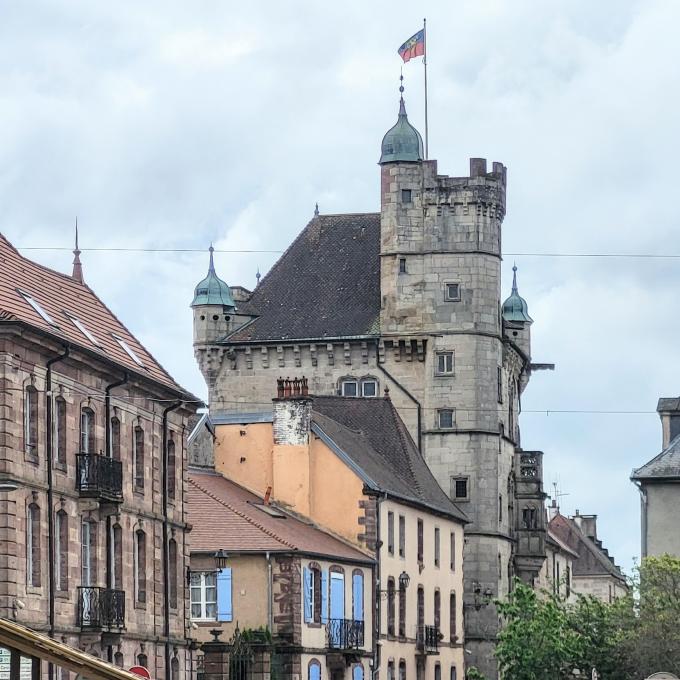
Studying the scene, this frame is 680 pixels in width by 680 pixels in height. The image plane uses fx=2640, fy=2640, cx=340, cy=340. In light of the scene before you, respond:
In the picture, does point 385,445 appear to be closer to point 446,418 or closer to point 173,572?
point 446,418

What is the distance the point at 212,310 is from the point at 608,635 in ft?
126

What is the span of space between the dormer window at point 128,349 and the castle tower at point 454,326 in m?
42.8

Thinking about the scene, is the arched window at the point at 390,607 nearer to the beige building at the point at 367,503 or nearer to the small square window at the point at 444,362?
the beige building at the point at 367,503

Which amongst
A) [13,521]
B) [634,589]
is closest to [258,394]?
[634,589]

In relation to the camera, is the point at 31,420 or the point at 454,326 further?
the point at 454,326

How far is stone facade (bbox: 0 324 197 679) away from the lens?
62.8 metres

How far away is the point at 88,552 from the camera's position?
68250 mm

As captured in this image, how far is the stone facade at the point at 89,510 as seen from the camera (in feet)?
206

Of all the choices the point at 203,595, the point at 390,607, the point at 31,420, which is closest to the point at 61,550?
the point at 31,420

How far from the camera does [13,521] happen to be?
62.4 meters

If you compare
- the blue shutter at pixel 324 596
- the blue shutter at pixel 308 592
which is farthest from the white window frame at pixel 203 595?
the blue shutter at pixel 324 596

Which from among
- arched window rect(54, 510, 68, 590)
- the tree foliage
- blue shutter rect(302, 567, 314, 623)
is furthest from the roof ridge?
arched window rect(54, 510, 68, 590)

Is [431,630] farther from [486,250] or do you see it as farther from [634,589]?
[486,250]

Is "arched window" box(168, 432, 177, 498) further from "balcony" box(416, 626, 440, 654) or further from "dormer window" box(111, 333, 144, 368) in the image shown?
"balcony" box(416, 626, 440, 654)
